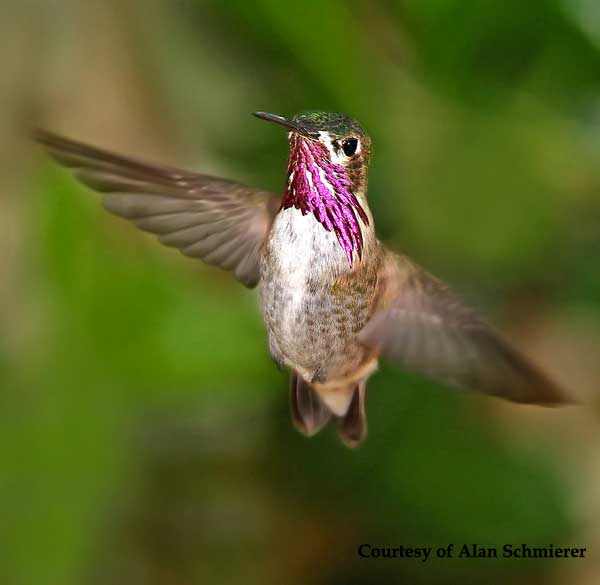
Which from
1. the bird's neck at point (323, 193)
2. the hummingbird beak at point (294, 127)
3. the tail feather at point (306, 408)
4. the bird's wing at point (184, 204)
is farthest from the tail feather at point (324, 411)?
the hummingbird beak at point (294, 127)

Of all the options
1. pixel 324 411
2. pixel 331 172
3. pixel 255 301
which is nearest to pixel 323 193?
pixel 331 172

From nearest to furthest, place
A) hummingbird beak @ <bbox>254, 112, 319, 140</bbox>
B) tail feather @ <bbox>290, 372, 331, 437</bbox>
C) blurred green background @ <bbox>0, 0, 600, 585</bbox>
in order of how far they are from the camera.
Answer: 1. hummingbird beak @ <bbox>254, 112, 319, 140</bbox>
2. tail feather @ <bbox>290, 372, 331, 437</bbox>
3. blurred green background @ <bbox>0, 0, 600, 585</bbox>

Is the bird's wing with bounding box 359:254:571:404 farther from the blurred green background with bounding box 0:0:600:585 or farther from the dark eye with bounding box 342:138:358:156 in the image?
the blurred green background with bounding box 0:0:600:585

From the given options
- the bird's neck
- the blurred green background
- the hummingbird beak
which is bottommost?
the blurred green background

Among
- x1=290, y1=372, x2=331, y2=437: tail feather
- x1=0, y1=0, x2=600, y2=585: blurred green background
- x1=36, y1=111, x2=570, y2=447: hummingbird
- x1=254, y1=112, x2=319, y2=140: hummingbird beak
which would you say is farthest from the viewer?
x1=0, y1=0, x2=600, y2=585: blurred green background

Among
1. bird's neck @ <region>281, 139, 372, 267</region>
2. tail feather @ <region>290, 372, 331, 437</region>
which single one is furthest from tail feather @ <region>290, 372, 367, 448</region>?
bird's neck @ <region>281, 139, 372, 267</region>

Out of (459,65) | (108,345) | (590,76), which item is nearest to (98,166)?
(108,345)

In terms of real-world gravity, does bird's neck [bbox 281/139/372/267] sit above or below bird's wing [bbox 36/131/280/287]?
above

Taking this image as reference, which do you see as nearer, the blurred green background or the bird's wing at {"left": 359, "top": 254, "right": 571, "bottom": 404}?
the bird's wing at {"left": 359, "top": 254, "right": 571, "bottom": 404}
